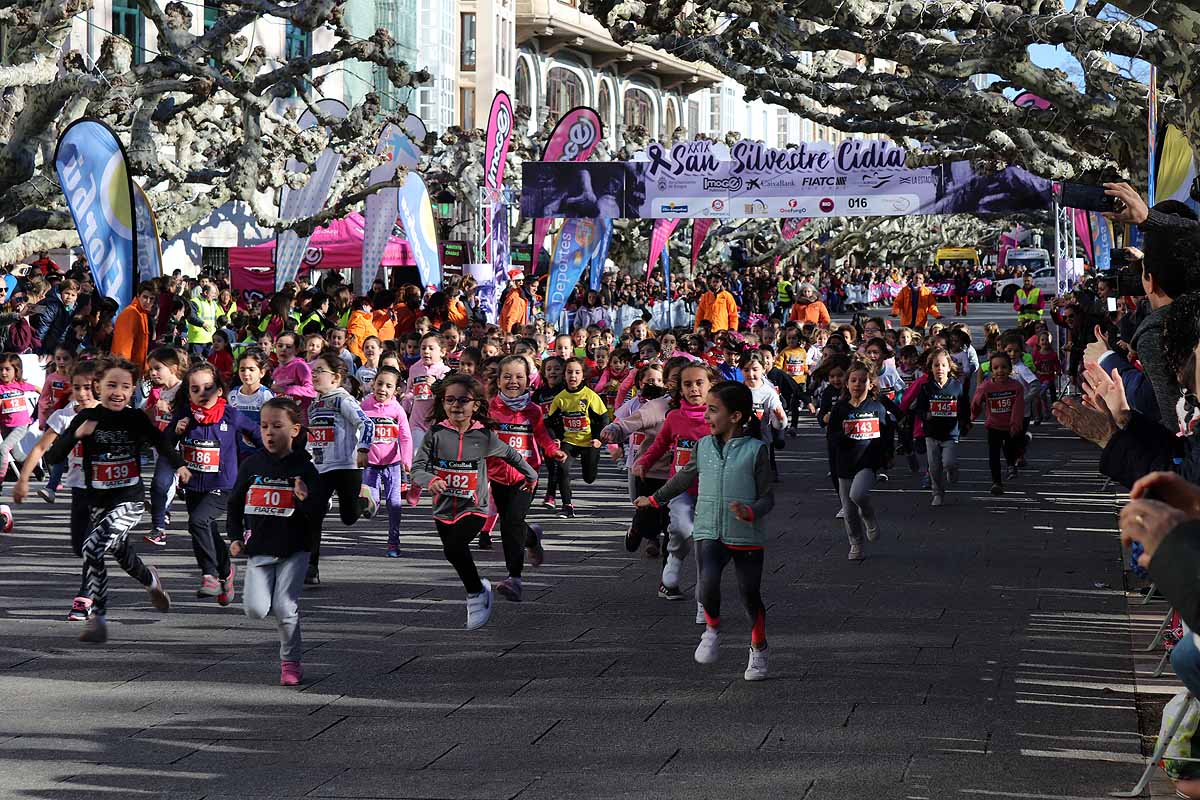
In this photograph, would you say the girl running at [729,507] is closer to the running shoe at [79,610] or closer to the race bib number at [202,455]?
the running shoe at [79,610]

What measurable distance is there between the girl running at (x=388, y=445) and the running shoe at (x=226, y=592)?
6.24 feet

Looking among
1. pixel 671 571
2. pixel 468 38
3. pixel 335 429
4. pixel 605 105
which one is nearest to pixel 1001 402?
pixel 671 571

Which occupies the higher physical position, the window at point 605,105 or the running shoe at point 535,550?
the window at point 605,105

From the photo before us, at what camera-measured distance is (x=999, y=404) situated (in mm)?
16094

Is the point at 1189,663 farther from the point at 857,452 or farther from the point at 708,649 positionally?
the point at 857,452

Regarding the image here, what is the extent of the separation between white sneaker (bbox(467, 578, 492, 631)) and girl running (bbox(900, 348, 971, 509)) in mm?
6874

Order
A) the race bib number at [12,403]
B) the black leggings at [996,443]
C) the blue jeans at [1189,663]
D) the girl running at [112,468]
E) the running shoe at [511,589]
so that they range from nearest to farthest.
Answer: the blue jeans at [1189,663] → the girl running at [112,468] → the running shoe at [511,589] → the race bib number at [12,403] → the black leggings at [996,443]

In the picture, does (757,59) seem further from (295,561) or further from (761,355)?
(295,561)

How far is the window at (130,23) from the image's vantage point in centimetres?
4006

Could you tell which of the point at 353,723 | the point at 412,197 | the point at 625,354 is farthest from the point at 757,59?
the point at 353,723

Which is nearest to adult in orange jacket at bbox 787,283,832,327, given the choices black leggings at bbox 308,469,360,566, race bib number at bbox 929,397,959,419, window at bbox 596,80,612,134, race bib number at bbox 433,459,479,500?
race bib number at bbox 929,397,959,419

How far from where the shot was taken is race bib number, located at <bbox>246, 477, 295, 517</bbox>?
8.05m

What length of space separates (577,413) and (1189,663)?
1050cm

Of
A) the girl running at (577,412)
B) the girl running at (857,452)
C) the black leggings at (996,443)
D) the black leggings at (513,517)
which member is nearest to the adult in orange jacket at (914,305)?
the black leggings at (996,443)
